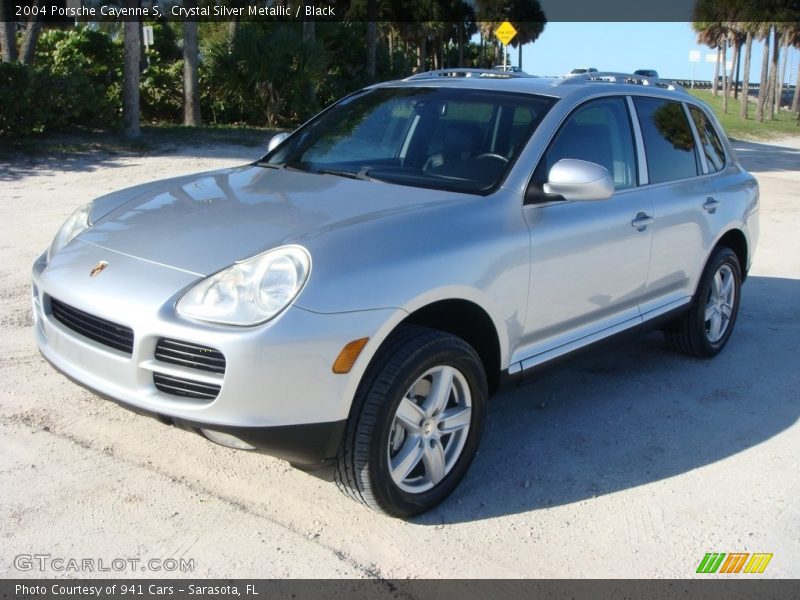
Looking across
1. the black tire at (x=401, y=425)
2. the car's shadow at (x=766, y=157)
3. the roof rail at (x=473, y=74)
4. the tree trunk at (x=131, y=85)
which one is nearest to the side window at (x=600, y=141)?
the roof rail at (x=473, y=74)

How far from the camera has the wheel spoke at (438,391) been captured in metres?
3.55

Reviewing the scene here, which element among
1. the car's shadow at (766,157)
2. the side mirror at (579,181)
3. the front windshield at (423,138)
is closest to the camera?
the side mirror at (579,181)

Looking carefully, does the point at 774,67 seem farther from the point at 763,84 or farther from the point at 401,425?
the point at 401,425

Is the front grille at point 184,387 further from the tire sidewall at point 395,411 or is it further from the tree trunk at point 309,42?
the tree trunk at point 309,42

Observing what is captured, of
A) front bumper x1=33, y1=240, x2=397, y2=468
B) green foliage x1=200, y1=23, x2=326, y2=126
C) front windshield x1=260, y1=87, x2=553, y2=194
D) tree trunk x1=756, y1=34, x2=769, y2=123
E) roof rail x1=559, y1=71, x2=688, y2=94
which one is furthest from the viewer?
tree trunk x1=756, y1=34, x2=769, y2=123

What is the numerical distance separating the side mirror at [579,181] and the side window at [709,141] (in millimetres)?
1950

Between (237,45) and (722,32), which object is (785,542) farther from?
(722,32)

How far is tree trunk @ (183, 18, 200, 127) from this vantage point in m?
16.8

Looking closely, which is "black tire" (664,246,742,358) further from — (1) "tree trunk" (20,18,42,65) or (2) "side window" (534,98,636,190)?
(1) "tree trunk" (20,18,42,65)

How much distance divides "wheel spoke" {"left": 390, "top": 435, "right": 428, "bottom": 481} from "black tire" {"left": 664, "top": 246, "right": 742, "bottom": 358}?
8.64 feet

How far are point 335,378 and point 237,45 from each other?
1604 cm

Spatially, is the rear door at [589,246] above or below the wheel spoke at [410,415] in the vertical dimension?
above

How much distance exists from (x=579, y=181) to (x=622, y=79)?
166cm

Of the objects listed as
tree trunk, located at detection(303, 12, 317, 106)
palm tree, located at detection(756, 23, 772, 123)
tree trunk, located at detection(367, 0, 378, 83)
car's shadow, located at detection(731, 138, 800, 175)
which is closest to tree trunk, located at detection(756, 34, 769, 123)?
palm tree, located at detection(756, 23, 772, 123)
